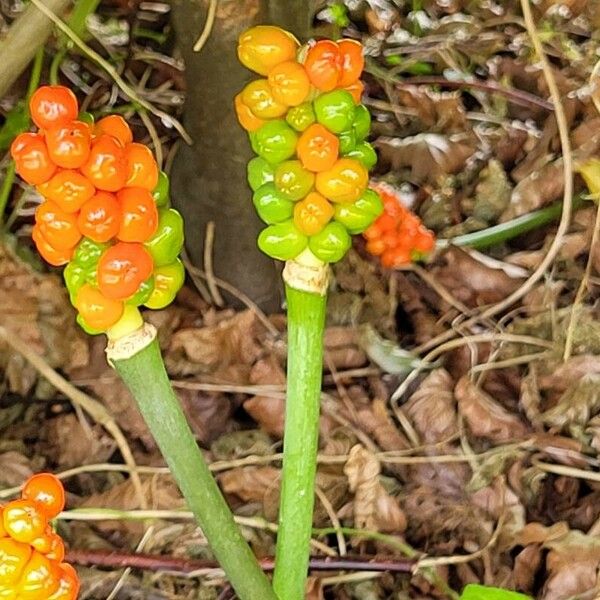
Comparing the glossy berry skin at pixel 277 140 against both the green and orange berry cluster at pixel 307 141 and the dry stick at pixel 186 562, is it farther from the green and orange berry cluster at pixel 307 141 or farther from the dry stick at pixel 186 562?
the dry stick at pixel 186 562

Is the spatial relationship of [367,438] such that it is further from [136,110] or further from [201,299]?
[136,110]

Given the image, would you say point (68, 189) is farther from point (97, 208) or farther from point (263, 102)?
point (263, 102)

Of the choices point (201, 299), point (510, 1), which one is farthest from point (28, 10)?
point (510, 1)

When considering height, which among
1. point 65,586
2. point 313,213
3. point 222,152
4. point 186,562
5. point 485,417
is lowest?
point 485,417

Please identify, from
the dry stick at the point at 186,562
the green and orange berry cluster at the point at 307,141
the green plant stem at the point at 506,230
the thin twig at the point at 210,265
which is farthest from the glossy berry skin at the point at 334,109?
the green plant stem at the point at 506,230

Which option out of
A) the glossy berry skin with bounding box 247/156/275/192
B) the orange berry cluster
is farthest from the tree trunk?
the glossy berry skin with bounding box 247/156/275/192

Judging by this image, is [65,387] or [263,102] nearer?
[263,102]

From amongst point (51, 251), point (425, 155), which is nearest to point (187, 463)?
point (51, 251)
